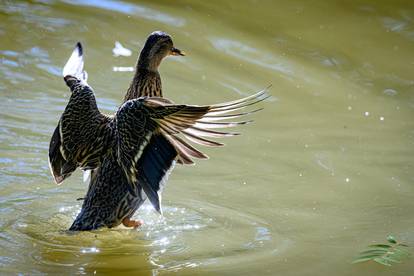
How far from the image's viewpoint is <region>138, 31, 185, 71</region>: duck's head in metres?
6.75

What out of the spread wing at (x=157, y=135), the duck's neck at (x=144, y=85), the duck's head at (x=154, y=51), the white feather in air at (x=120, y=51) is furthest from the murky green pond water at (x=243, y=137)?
the duck's head at (x=154, y=51)

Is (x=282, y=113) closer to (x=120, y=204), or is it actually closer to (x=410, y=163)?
(x=410, y=163)

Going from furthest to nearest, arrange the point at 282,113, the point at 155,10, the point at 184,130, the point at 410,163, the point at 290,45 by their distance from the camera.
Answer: the point at 155,10, the point at 290,45, the point at 282,113, the point at 410,163, the point at 184,130

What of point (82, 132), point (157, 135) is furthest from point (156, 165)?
point (82, 132)

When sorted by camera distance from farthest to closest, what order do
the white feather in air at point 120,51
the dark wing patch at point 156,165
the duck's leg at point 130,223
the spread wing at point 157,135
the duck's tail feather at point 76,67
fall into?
the white feather in air at point 120,51 → the duck's tail feather at point 76,67 → the duck's leg at point 130,223 → the dark wing patch at point 156,165 → the spread wing at point 157,135

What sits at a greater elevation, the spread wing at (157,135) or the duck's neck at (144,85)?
the duck's neck at (144,85)

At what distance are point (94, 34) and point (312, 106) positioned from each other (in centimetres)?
292

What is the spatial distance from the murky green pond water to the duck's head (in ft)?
3.30

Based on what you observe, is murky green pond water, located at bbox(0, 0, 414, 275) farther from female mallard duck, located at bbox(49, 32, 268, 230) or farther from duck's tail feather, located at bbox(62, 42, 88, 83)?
duck's tail feather, located at bbox(62, 42, 88, 83)

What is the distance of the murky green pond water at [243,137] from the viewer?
594cm

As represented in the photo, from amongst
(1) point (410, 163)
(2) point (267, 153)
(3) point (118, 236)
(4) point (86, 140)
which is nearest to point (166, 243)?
(3) point (118, 236)

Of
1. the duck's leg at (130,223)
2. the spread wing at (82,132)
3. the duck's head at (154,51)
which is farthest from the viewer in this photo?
the duck's head at (154,51)

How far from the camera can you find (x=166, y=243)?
609cm

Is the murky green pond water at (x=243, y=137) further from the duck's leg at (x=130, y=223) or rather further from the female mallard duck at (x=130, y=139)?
the female mallard duck at (x=130, y=139)
